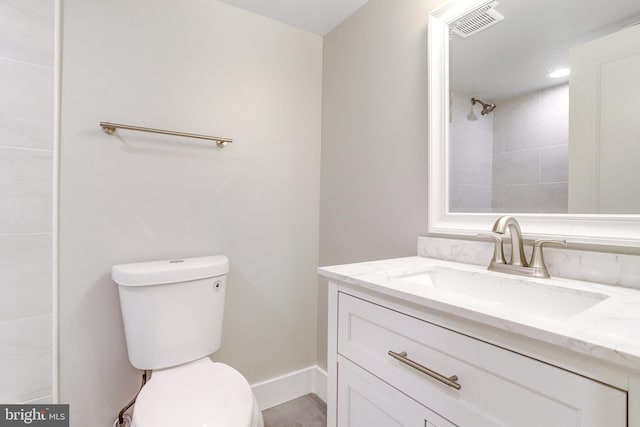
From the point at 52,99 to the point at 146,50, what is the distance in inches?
17.7

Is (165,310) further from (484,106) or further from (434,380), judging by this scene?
(484,106)

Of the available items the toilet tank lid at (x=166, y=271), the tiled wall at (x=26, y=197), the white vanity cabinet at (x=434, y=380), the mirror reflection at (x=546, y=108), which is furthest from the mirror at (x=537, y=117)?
the tiled wall at (x=26, y=197)

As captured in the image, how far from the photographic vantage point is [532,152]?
102 centimetres

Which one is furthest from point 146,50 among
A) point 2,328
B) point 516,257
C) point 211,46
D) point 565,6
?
point 516,257

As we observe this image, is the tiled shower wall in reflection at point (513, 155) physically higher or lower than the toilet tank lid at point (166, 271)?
higher

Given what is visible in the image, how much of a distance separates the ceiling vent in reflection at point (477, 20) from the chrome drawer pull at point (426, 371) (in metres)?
1.21

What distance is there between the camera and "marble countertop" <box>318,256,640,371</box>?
1.48ft

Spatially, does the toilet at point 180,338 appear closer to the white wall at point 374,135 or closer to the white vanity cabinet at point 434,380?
the white vanity cabinet at point 434,380

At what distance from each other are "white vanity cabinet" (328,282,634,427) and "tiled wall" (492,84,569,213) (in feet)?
2.03

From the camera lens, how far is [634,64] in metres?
0.82

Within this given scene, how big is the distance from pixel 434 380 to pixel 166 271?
106 cm

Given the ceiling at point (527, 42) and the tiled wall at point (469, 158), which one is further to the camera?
the tiled wall at point (469, 158)

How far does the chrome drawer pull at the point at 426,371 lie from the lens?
63 centimetres

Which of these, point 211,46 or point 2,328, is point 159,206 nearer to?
point 2,328
